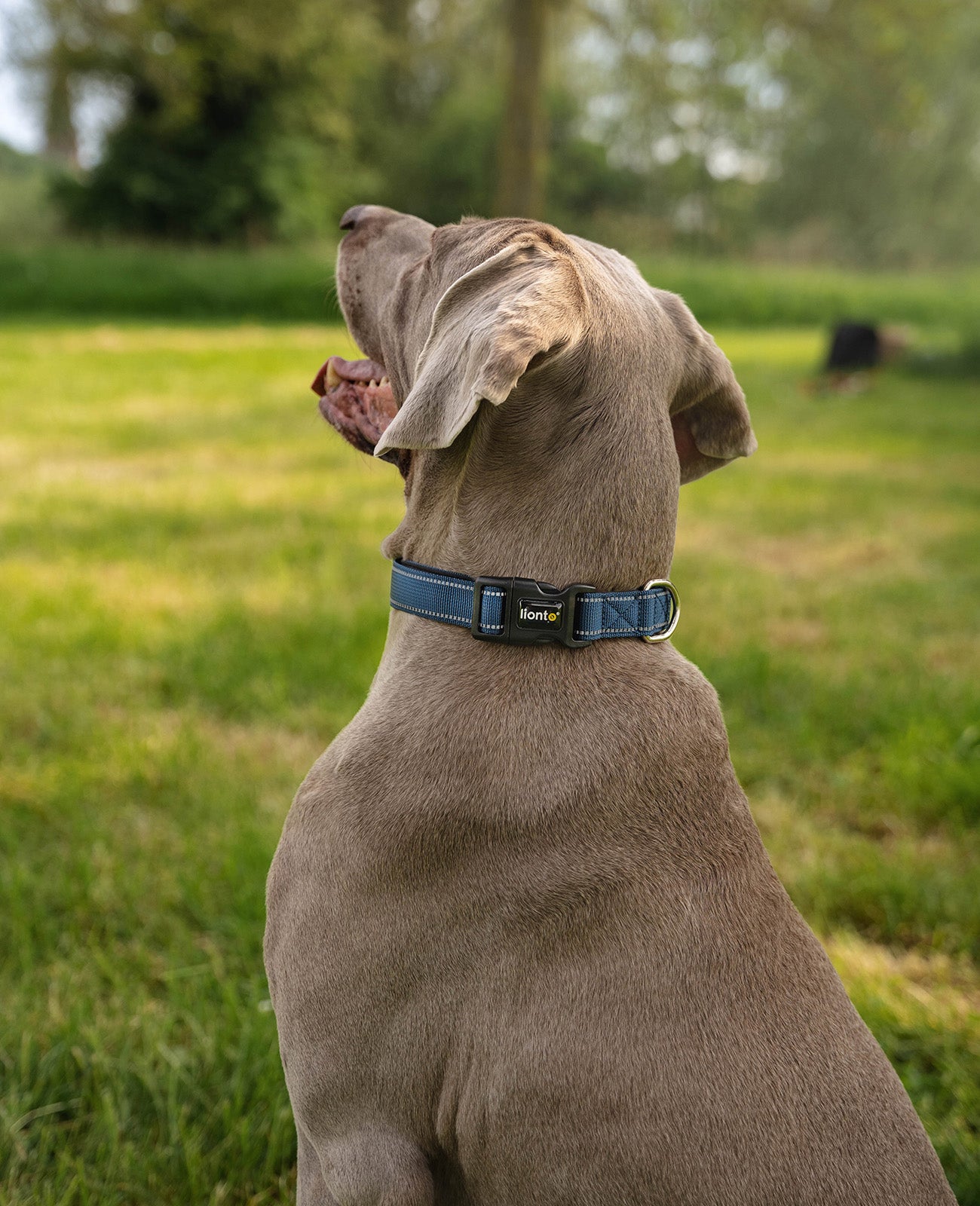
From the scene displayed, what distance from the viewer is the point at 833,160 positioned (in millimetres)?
44188

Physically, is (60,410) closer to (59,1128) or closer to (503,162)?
(59,1128)

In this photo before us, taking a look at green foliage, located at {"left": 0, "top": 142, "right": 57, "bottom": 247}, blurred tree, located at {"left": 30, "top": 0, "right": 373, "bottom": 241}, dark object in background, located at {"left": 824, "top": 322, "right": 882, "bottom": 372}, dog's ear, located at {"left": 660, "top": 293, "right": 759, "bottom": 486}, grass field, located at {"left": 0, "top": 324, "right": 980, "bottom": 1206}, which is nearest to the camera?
dog's ear, located at {"left": 660, "top": 293, "right": 759, "bottom": 486}

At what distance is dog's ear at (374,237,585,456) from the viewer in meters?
1.43

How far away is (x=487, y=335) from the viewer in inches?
57.4

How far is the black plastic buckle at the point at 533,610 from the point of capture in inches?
64.6

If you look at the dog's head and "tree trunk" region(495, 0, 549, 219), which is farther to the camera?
"tree trunk" region(495, 0, 549, 219)

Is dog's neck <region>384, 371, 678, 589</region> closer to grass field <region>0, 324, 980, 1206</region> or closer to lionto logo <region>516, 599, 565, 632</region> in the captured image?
lionto logo <region>516, 599, 565, 632</region>

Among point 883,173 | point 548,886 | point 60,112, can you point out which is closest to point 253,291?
point 60,112

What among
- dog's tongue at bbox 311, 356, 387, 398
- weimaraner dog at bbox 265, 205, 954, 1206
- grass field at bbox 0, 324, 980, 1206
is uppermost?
dog's tongue at bbox 311, 356, 387, 398

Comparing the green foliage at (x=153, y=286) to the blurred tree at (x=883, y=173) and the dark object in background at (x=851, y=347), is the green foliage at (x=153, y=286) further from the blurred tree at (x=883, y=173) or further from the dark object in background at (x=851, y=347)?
the blurred tree at (x=883, y=173)

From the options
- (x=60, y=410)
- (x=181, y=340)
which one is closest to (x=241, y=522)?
(x=60, y=410)

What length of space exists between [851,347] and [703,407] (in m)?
11.9

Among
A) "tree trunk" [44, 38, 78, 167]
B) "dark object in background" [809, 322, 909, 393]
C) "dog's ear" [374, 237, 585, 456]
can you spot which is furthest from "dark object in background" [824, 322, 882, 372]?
"tree trunk" [44, 38, 78, 167]

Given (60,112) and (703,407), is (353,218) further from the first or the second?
(60,112)
